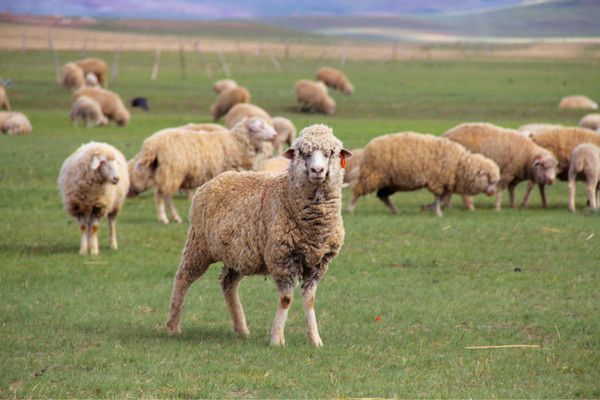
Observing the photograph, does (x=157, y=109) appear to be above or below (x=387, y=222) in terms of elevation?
below

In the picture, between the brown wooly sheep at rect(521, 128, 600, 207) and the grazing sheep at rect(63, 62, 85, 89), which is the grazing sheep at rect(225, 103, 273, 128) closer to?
the brown wooly sheep at rect(521, 128, 600, 207)

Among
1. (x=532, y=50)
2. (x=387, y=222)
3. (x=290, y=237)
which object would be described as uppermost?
(x=290, y=237)

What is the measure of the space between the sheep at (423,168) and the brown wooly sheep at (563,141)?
2.28 meters

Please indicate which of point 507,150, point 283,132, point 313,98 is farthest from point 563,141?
point 313,98

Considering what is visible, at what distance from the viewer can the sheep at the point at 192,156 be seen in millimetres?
16672

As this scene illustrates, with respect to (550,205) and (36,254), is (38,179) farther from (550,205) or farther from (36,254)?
(550,205)

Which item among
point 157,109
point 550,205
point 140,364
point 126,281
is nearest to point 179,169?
point 126,281

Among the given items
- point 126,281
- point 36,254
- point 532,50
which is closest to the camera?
point 126,281

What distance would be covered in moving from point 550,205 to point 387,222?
451 centimetres

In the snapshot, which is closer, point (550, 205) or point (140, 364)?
point (140, 364)

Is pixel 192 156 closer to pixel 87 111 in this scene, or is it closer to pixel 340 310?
pixel 340 310

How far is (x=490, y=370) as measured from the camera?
818 cm

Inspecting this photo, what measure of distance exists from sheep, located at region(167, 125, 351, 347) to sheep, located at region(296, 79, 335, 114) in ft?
97.8

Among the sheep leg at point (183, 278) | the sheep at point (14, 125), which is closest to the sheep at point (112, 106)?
the sheep at point (14, 125)
